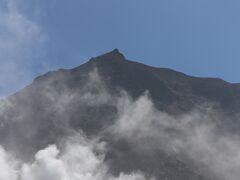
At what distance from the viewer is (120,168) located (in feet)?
268

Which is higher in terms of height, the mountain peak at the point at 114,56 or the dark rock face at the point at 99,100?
the mountain peak at the point at 114,56

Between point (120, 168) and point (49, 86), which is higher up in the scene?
point (49, 86)

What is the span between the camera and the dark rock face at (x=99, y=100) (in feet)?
295

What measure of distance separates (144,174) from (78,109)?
21.5 metres

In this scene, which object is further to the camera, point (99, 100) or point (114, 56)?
point (114, 56)

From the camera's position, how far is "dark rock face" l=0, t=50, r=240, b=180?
90000 millimetres

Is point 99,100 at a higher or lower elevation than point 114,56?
lower

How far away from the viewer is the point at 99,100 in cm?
9950

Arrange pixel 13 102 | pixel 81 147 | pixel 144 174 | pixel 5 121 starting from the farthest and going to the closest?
pixel 13 102, pixel 5 121, pixel 81 147, pixel 144 174

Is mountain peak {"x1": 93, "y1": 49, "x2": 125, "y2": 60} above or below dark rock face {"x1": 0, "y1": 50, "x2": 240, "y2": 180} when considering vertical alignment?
above

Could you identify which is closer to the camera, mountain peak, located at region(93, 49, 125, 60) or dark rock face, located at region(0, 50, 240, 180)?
dark rock face, located at region(0, 50, 240, 180)

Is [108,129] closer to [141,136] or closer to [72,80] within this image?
[141,136]

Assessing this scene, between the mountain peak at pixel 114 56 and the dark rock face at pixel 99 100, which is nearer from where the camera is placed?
the dark rock face at pixel 99 100

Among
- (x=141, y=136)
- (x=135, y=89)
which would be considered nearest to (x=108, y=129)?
(x=141, y=136)
